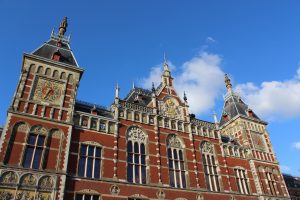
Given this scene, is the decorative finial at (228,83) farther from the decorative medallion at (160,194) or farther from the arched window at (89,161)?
the arched window at (89,161)

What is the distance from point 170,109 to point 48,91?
1426 cm

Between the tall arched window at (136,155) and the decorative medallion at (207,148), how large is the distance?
799cm

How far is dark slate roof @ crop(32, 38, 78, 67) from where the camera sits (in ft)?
87.2

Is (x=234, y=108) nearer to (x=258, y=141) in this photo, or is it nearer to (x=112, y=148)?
(x=258, y=141)

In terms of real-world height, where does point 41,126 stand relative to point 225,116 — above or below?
below

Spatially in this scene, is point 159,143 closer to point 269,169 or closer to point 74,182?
point 74,182

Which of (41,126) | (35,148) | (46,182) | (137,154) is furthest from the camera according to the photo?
(137,154)

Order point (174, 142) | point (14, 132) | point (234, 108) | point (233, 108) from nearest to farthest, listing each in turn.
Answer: point (14, 132)
point (174, 142)
point (234, 108)
point (233, 108)

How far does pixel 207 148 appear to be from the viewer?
31234 mm

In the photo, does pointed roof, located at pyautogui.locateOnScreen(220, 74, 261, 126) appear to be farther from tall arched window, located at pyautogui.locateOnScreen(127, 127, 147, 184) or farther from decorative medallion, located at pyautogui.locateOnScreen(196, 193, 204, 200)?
tall arched window, located at pyautogui.locateOnScreen(127, 127, 147, 184)

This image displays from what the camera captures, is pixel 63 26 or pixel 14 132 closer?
pixel 14 132

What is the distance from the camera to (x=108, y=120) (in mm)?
25938

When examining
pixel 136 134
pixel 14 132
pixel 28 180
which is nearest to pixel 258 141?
pixel 136 134

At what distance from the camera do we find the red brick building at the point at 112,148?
66.8 ft
